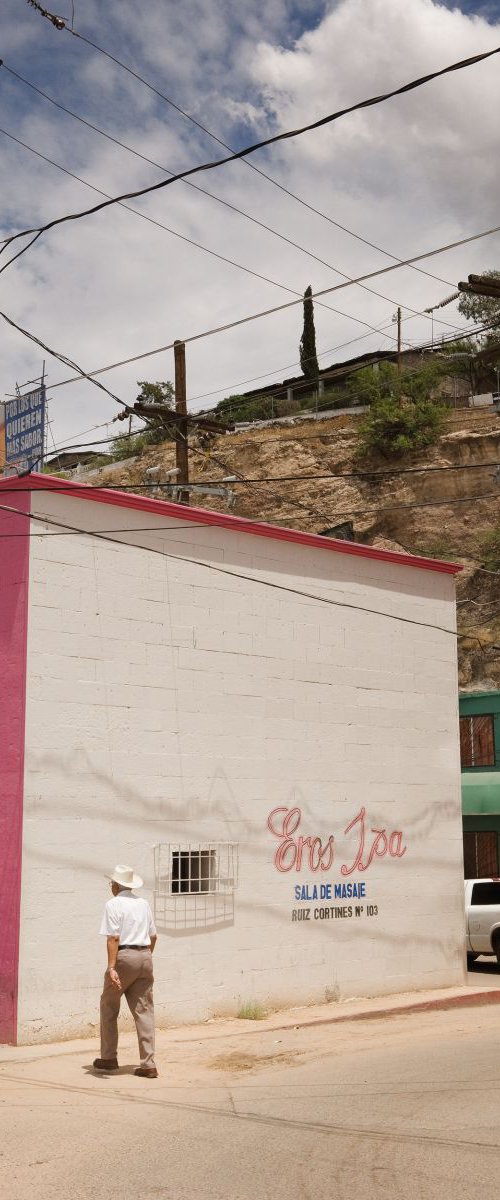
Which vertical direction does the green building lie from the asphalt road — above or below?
above

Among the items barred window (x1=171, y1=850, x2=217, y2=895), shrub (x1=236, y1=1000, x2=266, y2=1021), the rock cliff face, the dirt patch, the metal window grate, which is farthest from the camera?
the rock cliff face

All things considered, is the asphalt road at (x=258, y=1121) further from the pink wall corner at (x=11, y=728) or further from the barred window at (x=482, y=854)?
the barred window at (x=482, y=854)

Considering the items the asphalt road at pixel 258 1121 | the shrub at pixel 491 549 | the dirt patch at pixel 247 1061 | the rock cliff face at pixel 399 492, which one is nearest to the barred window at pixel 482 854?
the rock cliff face at pixel 399 492

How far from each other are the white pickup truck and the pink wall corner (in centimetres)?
1070

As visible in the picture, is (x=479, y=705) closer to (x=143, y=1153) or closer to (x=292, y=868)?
(x=292, y=868)

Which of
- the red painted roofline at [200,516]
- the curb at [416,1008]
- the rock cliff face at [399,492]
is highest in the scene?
the rock cliff face at [399,492]

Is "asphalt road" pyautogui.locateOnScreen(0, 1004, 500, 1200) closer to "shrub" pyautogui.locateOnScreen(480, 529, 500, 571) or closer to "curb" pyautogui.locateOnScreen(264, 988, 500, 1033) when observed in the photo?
"curb" pyautogui.locateOnScreen(264, 988, 500, 1033)

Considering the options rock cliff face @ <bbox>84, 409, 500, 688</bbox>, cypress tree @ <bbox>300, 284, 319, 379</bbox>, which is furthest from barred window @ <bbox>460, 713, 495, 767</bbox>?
cypress tree @ <bbox>300, 284, 319, 379</bbox>

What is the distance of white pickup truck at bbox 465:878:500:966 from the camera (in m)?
19.8

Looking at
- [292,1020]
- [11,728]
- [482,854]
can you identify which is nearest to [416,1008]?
[292,1020]

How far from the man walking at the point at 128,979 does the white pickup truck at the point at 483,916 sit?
1157 cm

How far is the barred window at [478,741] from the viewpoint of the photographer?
1128 inches

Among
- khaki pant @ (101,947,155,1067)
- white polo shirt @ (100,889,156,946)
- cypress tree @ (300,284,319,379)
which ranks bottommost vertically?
khaki pant @ (101,947,155,1067)

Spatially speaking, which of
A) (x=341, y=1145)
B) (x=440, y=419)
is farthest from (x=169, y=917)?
(x=440, y=419)
